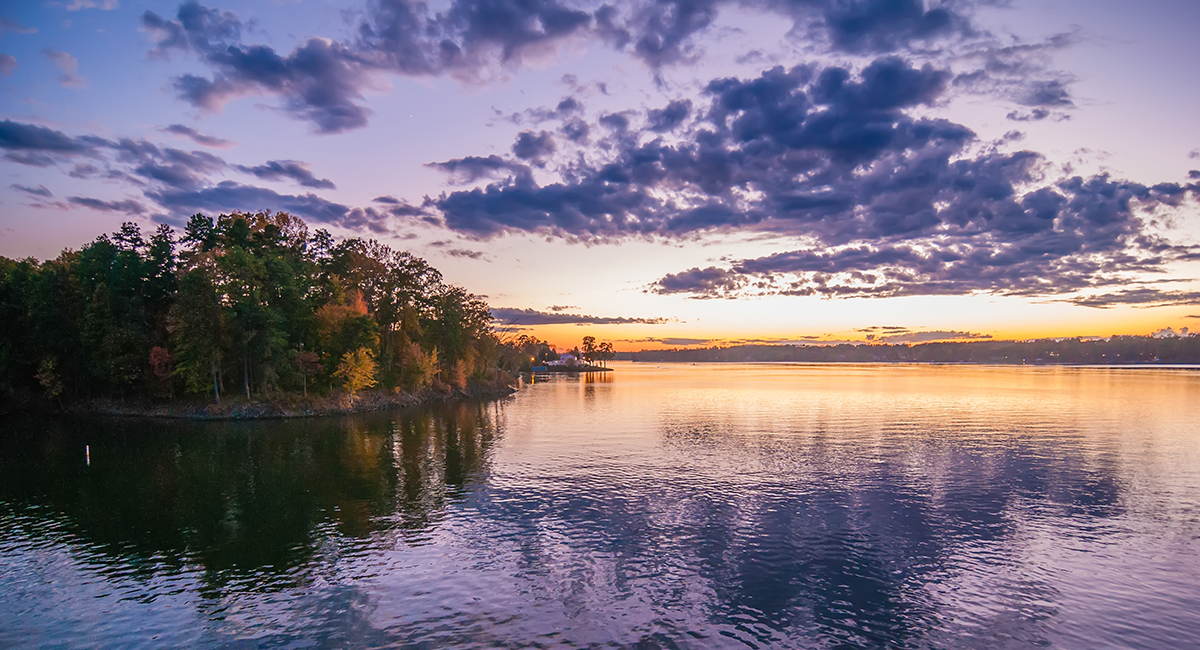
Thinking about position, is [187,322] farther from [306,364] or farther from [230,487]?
[230,487]

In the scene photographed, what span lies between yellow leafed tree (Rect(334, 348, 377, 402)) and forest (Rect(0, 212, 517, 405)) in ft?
0.59

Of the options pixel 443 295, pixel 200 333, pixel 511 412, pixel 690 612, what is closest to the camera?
pixel 690 612

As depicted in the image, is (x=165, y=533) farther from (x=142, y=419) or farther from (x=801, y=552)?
(x=142, y=419)

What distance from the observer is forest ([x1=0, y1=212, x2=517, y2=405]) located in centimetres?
8531

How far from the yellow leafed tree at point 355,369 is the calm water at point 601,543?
103 feet

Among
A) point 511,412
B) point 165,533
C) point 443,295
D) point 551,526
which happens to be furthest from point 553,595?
point 443,295

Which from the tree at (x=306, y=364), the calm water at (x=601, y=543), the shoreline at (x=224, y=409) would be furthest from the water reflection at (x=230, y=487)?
the tree at (x=306, y=364)

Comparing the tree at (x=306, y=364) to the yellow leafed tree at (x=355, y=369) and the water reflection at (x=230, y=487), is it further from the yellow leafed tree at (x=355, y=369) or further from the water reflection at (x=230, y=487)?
the water reflection at (x=230, y=487)

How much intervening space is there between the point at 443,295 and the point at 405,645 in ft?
392

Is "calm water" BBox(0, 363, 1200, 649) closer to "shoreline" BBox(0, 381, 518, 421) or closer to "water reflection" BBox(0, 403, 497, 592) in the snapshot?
"water reflection" BBox(0, 403, 497, 592)

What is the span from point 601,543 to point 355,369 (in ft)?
254

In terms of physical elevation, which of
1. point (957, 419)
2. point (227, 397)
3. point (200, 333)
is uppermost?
point (200, 333)

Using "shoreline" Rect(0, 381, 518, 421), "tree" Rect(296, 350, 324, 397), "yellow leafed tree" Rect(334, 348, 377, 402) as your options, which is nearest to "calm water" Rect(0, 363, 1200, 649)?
"shoreline" Rect(0, 381, 518, 421)

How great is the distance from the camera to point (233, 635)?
21.4m
